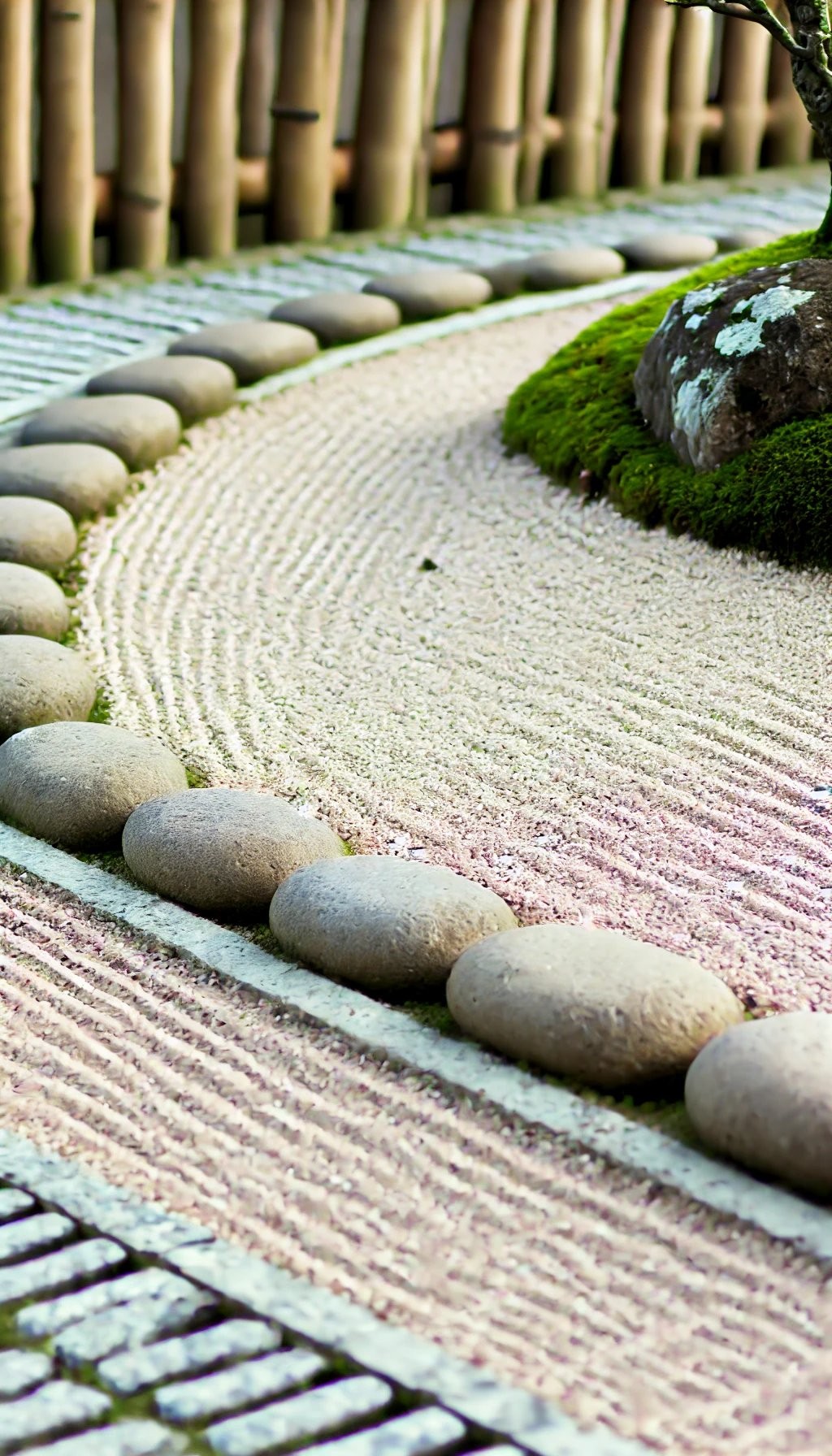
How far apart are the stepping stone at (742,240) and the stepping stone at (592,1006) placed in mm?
4307

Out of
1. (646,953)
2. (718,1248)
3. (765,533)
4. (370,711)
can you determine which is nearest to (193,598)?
(370,711)

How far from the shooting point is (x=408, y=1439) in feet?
5.17

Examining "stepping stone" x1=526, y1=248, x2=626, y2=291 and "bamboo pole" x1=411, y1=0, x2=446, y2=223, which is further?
"bamboo pole" x1=411, y1=0, x2=446, y2=223

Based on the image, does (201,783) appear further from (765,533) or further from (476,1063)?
(765,533)

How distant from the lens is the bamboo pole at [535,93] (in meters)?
6.47

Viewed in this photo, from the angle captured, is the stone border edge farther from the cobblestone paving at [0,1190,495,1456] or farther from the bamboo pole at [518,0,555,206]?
the bamboo pole at [518,0,555,206]

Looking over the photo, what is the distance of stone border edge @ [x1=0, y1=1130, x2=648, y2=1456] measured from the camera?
1.58m

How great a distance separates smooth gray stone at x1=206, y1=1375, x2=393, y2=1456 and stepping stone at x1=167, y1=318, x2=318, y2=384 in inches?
139

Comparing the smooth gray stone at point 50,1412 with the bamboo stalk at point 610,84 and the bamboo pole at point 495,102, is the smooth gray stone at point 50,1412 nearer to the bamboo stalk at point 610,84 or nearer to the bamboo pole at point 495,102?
the bamboo pole at point 495,102

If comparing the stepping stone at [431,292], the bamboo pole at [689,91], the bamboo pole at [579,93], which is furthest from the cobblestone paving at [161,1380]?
the bamboo pole at [689,91]

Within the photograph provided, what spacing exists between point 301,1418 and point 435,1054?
1.96 feet

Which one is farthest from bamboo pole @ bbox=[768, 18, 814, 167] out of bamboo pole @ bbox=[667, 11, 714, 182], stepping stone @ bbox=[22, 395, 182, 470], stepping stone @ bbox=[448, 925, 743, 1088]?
stepping stone @ bbox=[448, 925, 743, 1088]

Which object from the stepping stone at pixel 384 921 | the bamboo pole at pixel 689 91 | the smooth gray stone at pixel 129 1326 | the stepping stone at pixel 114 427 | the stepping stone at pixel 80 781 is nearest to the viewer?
the smooth gray stone at pixel 129 1326

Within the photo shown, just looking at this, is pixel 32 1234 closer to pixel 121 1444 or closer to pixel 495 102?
pixel 121 1444
